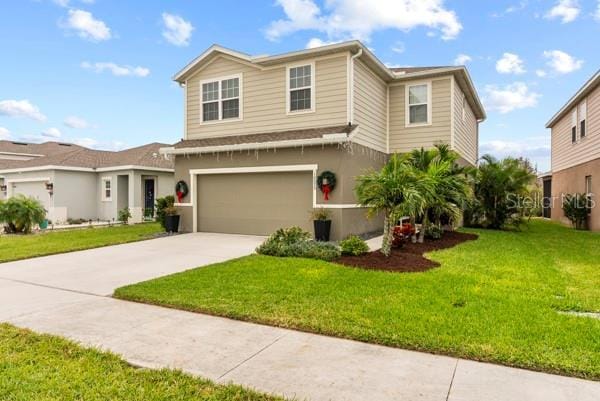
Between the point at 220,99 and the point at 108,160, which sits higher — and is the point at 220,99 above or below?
above

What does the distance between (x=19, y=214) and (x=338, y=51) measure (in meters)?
13.3

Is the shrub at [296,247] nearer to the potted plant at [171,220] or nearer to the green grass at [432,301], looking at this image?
the green grass at [432,301]

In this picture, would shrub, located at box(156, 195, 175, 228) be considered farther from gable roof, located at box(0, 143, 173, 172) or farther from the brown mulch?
the brown mulch

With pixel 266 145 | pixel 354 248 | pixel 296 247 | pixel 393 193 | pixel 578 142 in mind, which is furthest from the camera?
pixel 578 142

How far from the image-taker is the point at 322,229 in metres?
10.6

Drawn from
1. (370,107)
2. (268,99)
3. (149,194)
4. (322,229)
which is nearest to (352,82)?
(370,107)

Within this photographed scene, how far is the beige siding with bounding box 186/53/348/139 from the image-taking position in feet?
36.3

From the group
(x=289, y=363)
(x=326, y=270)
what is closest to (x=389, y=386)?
(x=289, y=363)

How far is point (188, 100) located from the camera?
13.8m

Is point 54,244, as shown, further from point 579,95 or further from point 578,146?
point 578,146

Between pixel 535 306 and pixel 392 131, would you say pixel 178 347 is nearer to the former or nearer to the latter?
pixel 535 306

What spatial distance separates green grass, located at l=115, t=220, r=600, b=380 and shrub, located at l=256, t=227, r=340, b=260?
55cm

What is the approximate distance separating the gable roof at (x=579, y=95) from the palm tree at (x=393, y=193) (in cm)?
1067

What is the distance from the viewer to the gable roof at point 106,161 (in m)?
19.4
